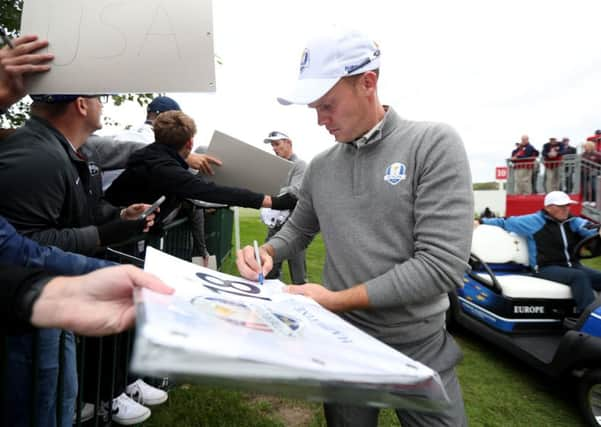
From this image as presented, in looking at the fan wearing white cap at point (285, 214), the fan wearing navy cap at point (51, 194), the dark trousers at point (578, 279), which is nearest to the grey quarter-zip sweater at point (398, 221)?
the fan wearing navy cap at point (51, 194)

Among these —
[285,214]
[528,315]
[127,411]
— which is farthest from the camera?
[285,214]

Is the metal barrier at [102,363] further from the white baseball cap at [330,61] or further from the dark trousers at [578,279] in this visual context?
the dark trousers at [578,279]

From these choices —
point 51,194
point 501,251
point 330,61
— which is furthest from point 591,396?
point 51,194

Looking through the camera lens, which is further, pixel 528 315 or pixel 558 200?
pixel 558 200

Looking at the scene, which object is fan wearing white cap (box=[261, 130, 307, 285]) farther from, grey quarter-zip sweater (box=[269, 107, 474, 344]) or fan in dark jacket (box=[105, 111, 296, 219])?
grey quarter-zip sweater (box=[269, 107, 474, 344])

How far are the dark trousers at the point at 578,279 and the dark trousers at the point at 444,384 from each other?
128 inches

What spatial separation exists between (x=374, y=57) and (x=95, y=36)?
38.2 inches

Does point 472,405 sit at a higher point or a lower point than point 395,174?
lower

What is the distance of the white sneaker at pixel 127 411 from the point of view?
2404mm

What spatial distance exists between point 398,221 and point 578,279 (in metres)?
3.78

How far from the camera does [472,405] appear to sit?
10.7 ft

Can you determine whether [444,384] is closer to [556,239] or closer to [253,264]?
[253,264]

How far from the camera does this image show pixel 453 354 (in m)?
1.43

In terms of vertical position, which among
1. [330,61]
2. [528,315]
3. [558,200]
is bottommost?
[528,315]
